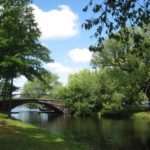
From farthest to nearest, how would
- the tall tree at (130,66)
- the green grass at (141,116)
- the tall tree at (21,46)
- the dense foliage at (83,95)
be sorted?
the dense foliage at (83,95), the green grass at (141,116), the tall tree at (130,66), the tall tree at (21,46)

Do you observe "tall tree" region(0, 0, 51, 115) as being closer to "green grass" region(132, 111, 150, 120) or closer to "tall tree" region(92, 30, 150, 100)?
"tall tree" region(92, 30, 150, 100)

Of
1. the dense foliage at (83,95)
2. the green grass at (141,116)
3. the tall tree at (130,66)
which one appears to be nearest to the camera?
the tall tree at (130,66)

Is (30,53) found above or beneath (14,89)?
above

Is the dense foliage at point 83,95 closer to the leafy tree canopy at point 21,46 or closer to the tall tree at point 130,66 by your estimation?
the tall tree at point 130,66

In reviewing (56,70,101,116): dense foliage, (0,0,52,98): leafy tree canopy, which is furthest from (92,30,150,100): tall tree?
(0,0,52,98): leafy tree canopy

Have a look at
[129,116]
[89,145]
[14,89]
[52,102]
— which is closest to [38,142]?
[89,145]

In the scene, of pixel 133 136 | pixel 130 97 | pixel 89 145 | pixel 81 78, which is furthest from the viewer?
pixel 81 78

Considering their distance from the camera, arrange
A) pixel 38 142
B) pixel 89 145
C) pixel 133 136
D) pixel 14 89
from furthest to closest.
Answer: pixel 14 89 < pixel 133 136 < pixel 89 145 < pixel 38 142

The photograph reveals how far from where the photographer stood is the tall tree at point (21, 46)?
124 ft

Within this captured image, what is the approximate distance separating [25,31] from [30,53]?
8.89 feet

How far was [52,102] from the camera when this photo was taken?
257ft

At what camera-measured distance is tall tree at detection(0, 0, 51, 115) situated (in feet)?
124

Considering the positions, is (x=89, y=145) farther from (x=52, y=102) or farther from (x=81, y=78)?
(x=52, y=102)

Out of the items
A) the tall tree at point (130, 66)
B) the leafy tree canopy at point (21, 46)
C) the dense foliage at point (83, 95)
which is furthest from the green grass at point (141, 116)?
the leafy tree canopy at point (21, 46)
